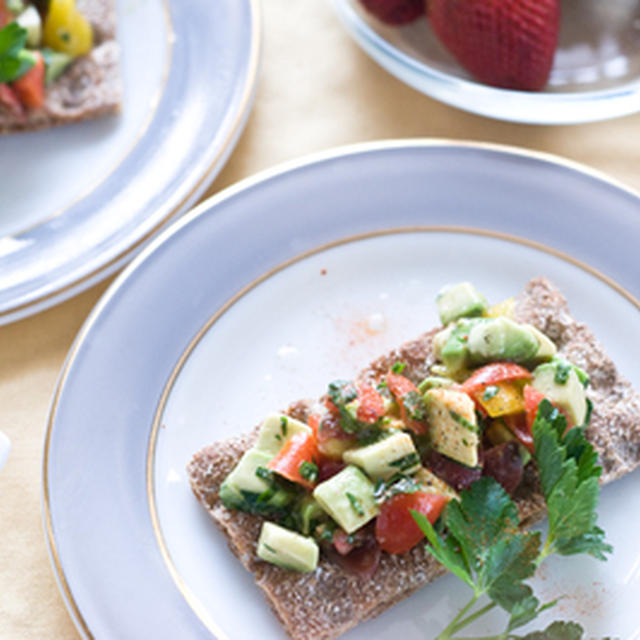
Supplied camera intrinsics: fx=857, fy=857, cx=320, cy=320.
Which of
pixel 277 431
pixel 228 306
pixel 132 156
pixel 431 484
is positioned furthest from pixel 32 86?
pixel 431 484

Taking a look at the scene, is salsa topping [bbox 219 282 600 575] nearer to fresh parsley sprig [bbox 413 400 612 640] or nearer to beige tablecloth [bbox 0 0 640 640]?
fresh parsley sprig [bbox 413 400 612 640]

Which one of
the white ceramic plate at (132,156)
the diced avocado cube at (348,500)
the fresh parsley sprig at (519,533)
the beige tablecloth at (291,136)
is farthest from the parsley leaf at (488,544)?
the white ceramic plate at (132,156)

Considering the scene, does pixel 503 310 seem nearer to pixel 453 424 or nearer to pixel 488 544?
pixel 453 424

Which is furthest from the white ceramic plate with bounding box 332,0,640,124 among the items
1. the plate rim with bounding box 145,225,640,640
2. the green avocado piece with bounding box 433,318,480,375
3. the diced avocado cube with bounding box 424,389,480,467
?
the diced avocado cube with bounding box 424,389,480,467

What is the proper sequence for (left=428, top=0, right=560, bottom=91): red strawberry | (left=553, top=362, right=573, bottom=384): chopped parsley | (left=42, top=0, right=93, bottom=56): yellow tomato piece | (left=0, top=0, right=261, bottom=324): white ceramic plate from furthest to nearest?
1. (left=42, top=0, right=93, bottom=56): yellow tomato piece
2. (left=428, top=0, right=560, bottom=91): red strawberry
3. (left=0, top=0, right=261, bottom=324): white ceramic plate
4. (left=553, top=362, right=573, bottom=384): chopped parsley

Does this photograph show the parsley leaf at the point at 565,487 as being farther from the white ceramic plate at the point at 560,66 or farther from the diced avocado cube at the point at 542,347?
the white ceramic plate at the point at 560,66

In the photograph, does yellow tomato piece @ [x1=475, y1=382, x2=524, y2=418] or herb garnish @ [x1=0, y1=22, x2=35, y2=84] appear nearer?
yellow tomato piece @ [x1=475, y1=382, x2=524, y2=418]

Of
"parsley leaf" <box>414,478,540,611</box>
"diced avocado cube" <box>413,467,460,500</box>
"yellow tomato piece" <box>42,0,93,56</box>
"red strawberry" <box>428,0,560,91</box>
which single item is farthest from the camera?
"yellow tomato piece" <box>42,0,93,56</box>
